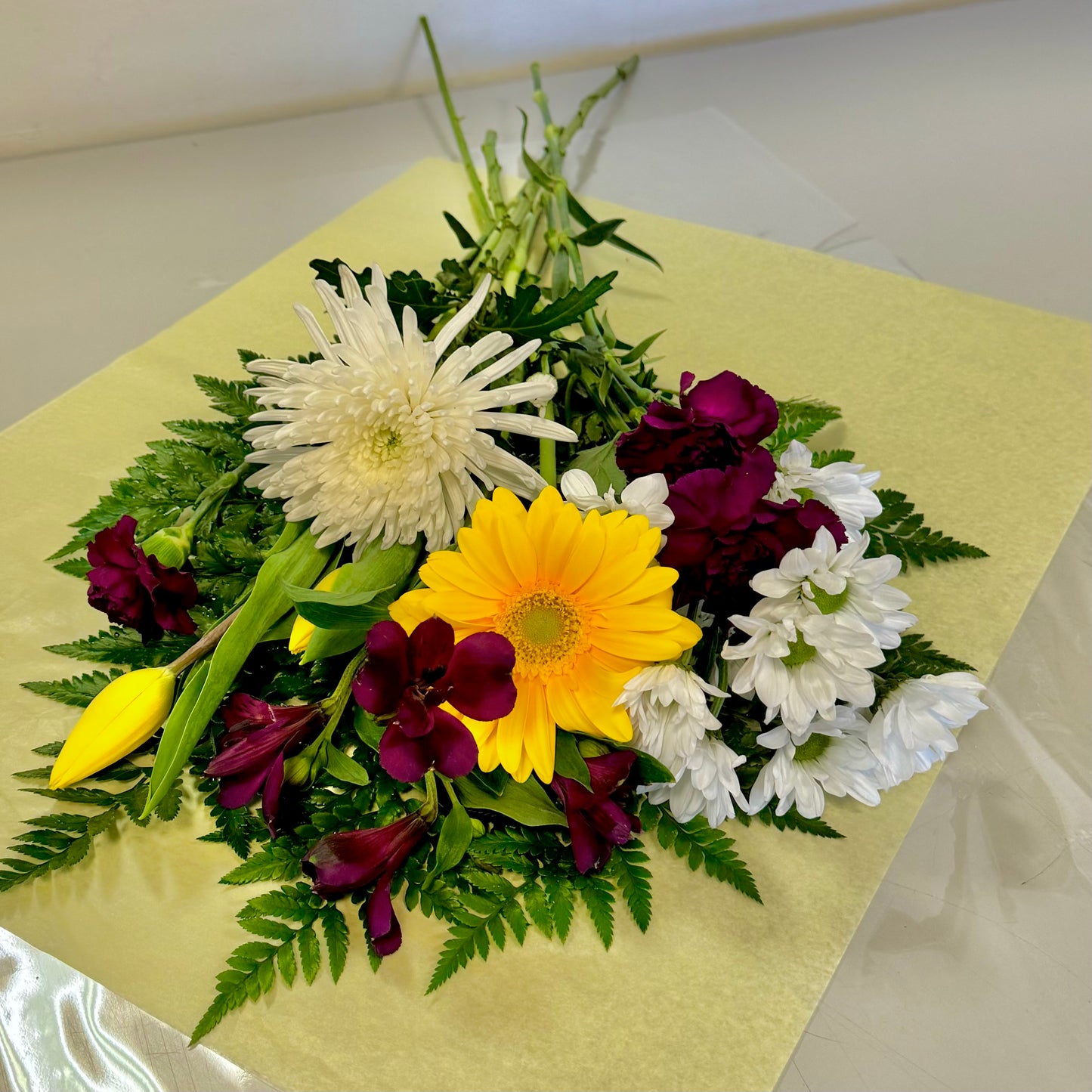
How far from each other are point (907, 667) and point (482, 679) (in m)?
0.26

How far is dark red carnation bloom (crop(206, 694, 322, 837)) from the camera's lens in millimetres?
607

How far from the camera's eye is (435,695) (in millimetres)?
568

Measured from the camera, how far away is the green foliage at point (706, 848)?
629mm

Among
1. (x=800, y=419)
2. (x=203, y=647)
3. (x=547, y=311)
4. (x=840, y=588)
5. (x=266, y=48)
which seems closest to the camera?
(x=840, y=588)

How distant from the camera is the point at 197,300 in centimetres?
125

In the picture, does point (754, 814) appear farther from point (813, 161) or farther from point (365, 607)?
point (813, 161)

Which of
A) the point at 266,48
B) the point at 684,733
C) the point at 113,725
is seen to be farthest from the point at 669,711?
the point at 266,48

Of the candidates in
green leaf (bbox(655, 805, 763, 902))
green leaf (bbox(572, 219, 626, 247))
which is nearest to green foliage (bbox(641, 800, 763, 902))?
green leaf (bbox(655, 805, 763, 902))

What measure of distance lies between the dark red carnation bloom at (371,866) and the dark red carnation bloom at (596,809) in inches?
3.6

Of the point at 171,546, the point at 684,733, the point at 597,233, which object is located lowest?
the point at 684,733

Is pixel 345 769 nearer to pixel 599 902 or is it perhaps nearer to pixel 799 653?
pixel 599 902

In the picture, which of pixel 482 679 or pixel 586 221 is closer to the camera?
pixel 482 679

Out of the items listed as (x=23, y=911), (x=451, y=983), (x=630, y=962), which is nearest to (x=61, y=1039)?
(x=23, y=911)

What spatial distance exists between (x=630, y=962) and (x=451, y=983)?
106 millimetres
